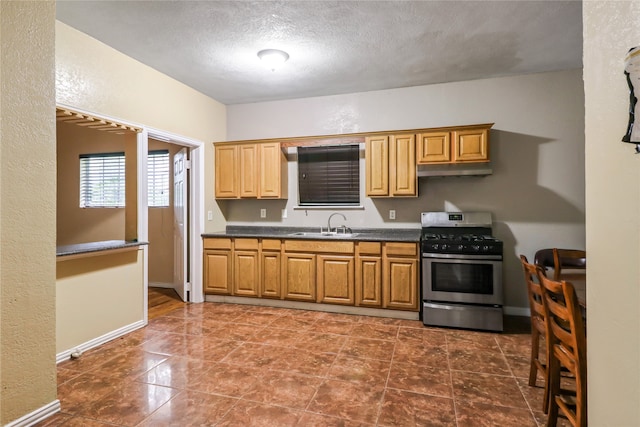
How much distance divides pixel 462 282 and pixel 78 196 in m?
5.56

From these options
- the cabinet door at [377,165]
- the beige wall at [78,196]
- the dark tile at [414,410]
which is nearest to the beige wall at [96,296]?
the beige wall at [78,196]

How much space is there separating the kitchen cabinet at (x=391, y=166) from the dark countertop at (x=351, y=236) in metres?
0.51

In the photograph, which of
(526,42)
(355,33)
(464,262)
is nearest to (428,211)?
(464,262)

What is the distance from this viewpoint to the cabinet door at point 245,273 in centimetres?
433

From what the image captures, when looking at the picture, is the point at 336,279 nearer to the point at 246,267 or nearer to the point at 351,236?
the point at 351,236

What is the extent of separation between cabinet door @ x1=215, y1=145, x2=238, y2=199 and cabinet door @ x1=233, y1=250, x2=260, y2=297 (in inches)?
34.0

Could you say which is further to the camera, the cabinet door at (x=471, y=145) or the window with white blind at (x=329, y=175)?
the window with white blind at (x=329, y=175)

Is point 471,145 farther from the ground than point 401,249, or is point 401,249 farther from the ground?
point 471,145

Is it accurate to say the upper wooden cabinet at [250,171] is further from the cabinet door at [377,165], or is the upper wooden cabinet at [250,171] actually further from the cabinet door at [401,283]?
the cabinet door at [401,283]

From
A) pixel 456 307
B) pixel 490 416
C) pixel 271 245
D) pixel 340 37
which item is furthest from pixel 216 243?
pixel 490 416

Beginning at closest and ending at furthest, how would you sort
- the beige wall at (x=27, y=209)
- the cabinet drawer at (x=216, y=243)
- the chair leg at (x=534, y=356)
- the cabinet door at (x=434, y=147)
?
the beige wall at (x=27, y=209) → the chair leg at (x=534, y=356) → the cabinet door at (x=434, y=147) → the cabinet drawer at (x=216, y=243)

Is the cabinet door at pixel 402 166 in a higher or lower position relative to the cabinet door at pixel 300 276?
higher

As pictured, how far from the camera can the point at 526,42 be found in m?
3.10

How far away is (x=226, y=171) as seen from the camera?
15.4 ft
